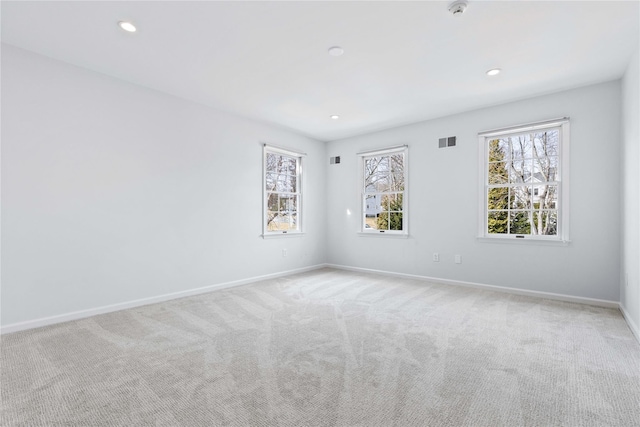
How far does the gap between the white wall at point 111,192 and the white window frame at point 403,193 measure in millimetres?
2079

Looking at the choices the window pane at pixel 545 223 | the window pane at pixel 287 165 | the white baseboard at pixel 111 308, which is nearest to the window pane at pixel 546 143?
the window pane at pixel 545 223

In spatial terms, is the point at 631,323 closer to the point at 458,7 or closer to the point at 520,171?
the point at 520,171

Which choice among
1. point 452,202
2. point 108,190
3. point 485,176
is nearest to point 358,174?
point 452,202

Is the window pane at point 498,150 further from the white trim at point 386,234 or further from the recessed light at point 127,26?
the recessed light at point 127,26

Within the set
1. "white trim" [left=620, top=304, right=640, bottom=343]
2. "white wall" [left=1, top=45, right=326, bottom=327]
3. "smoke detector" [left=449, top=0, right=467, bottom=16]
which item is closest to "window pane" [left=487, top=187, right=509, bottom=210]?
"white trim" [left=620, top=304, right=640, bottom=343]

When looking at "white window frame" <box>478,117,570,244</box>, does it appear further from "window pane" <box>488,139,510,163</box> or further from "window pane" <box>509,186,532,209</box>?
"window pane" <box>509,186,532,209</box>

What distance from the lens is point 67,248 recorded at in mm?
3131

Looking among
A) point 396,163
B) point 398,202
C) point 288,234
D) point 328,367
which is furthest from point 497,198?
point 328,367

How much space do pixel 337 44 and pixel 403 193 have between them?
10.1ft

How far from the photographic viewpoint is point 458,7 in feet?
7.43

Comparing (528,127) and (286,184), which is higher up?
(528,127)

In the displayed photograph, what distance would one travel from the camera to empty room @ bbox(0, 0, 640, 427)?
6.37ft

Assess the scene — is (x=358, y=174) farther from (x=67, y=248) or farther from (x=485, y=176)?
(x=67, y=248)

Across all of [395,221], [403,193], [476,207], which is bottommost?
[395,221]
